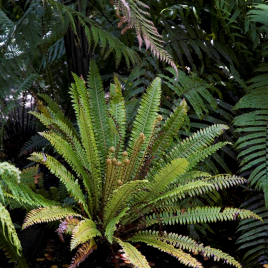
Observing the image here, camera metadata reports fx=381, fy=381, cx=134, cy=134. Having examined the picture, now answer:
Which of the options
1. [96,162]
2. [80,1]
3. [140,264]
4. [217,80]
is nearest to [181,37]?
[217,80]

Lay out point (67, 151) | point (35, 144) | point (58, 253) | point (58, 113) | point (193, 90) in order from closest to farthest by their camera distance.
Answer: point (67, 151), point (58, 253), point (58, 113), point (193, 90), point (35, 144)

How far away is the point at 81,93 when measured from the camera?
184cm

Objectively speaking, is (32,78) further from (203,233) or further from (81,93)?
(203,233)

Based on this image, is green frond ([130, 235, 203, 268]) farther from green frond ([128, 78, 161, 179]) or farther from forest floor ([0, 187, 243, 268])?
green frond ([128, 78, 161, 179])

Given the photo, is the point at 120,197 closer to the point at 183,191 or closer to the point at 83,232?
the point at 83,232

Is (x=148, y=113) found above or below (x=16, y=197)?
below

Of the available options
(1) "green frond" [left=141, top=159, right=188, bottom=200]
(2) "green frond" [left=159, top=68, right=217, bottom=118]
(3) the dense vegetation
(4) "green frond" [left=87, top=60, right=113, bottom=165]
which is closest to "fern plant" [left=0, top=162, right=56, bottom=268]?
(3) the dense vegetation

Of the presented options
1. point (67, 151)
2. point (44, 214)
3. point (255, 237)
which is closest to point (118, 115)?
point (67, 151)

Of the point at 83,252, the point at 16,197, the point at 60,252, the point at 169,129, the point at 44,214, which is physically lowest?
the point at 60,252

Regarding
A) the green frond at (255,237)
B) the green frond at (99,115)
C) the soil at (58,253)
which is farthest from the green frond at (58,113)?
the green frond at (255,237)

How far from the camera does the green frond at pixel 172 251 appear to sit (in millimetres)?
1494

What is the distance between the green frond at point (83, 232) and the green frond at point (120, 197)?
83 mm

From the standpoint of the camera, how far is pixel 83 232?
1468 mm

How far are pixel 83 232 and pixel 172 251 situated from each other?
375 mm
